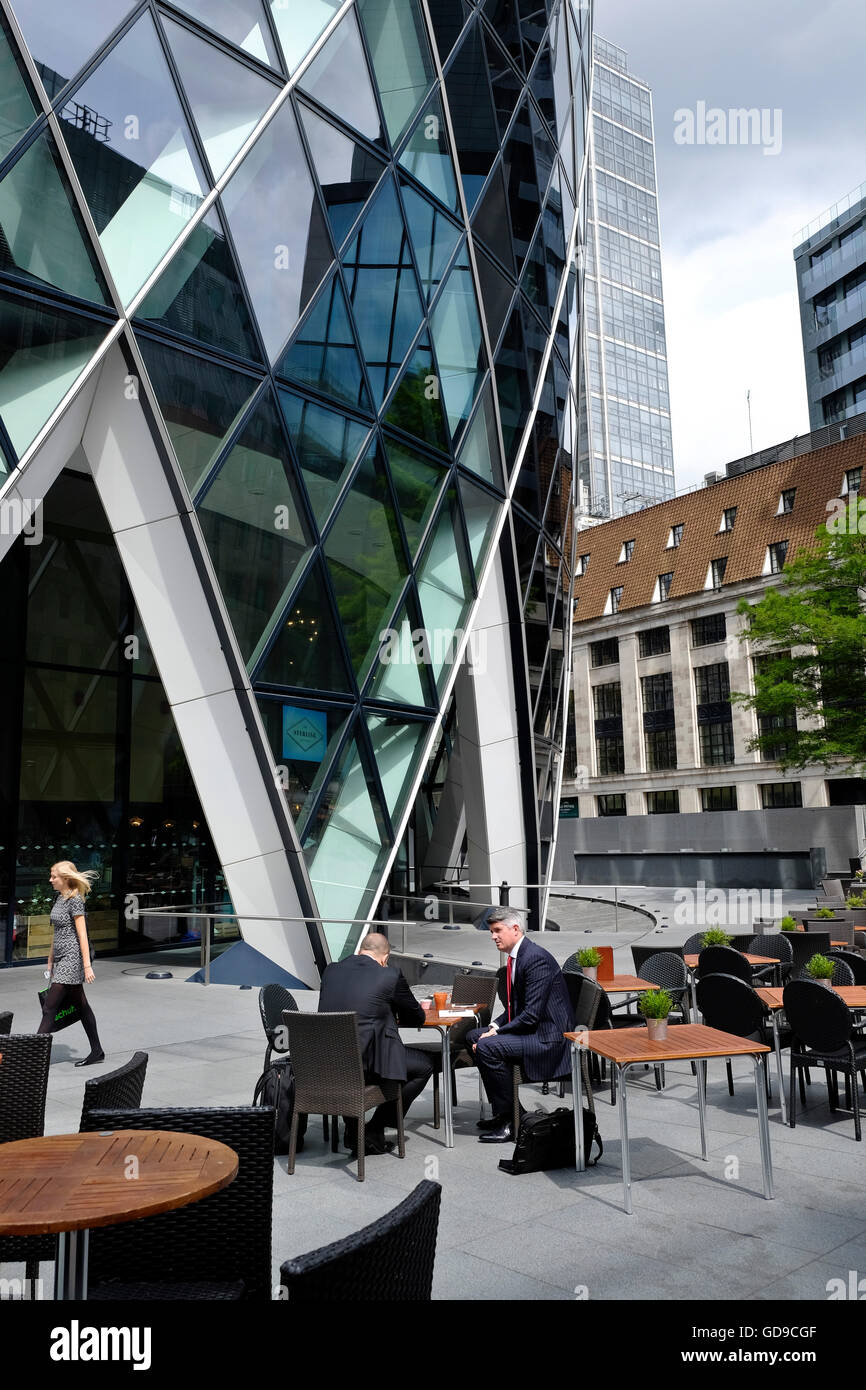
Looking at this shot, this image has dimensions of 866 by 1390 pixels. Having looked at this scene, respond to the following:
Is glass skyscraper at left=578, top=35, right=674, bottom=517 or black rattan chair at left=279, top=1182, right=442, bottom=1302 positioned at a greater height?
glass skyscraper at left=578, top=35, right=674, bottom=517

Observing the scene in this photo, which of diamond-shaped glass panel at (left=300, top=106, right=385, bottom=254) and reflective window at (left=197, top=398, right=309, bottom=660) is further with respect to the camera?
diamond-shaped glass panel at (left=300, top=106, right=385, bottom=254)

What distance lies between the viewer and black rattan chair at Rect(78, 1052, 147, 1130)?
4.55 metres

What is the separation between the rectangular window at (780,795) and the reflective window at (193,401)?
4924cm

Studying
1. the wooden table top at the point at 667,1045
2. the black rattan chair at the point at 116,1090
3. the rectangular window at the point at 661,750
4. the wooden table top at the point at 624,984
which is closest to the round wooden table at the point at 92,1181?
the black rattan chair at the point at 116,1090

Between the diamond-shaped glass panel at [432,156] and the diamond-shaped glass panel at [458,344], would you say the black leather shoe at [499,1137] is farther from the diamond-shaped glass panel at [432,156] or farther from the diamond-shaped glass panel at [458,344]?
the diamond-shaped glass panel at [432,156]

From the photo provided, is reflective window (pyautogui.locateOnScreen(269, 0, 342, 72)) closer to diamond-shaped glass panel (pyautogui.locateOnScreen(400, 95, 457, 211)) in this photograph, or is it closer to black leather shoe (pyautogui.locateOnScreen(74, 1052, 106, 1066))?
diamond-shaped glass panel (pyautogui.locateOnScreen(400, 95, 457, 211))

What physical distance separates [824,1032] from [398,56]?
15.1 m

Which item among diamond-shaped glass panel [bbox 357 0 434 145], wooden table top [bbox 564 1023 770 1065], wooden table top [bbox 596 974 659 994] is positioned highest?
diamond-shaped glass panel [bbox 357 0 434 145]

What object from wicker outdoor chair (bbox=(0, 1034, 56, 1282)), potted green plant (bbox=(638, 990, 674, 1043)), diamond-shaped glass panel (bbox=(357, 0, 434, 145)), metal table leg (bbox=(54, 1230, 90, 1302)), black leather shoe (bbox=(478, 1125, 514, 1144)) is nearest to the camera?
metal table leg (bbox=(54, 1230, 90, 1302))

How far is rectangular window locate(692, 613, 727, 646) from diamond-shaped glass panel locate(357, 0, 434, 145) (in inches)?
1908

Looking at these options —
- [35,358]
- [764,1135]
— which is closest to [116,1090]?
[764,1135]

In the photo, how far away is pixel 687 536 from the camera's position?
209ft

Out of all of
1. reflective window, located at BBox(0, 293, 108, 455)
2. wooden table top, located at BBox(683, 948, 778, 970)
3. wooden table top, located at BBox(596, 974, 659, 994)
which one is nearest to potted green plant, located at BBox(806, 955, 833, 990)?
wooden table top, located at BBox(596, 974, 659, 994)

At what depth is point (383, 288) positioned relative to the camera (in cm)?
1508
